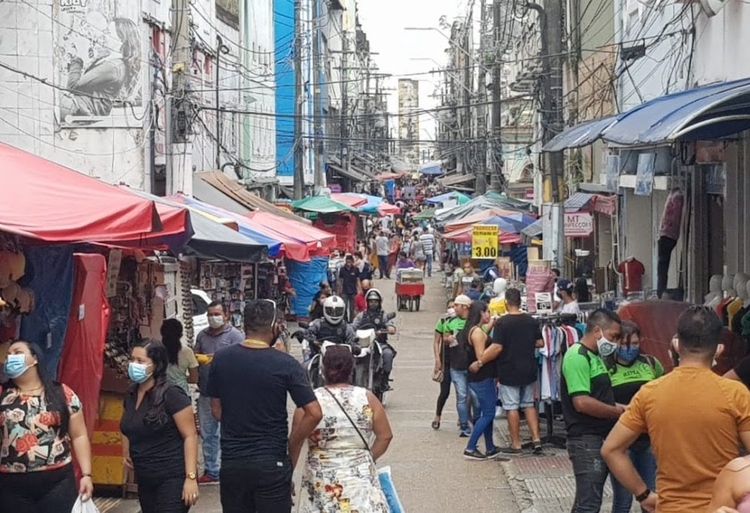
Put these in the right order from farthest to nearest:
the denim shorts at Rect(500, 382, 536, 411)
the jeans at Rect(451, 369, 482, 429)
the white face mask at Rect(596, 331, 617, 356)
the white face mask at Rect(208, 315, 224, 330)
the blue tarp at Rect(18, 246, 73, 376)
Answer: the jeans at Rect(451, 369, 482, 429)
the denim shorts at Rect(500, 382, 536, 411)
the white face mask at Rect(208, 315, 224, 330)
the blue tarp at Rect(18, 246, 73, 376)
the white face mask at Rect(596, 331, 617, 356)

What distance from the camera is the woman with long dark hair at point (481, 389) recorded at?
40.8 feet

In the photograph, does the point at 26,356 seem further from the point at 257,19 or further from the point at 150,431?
the point at 257,19

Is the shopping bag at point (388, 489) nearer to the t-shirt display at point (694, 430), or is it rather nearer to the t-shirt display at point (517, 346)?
the t-shirt display at point (694, 430)

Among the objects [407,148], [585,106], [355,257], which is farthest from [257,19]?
[407,148]

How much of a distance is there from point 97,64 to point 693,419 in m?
18.6

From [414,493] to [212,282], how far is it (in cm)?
979

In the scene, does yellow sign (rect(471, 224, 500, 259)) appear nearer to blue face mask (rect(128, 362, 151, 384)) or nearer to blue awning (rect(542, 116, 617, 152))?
blue awning (rect(542, 116, 617, 152))

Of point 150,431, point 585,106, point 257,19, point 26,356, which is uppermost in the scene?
point 257,19

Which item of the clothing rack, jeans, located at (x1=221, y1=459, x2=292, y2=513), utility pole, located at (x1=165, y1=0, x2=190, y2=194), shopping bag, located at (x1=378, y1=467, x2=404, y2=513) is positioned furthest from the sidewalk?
utility pole, located at (x1=165, y1=0, x2=190, y2=194)

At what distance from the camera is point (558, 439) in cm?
1328

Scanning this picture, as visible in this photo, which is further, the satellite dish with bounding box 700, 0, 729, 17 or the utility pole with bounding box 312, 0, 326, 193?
the utility pole with bounding box 312, 0, 326, 193

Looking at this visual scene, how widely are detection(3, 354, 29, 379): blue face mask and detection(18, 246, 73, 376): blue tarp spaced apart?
2.11 meters

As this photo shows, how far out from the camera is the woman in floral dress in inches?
265

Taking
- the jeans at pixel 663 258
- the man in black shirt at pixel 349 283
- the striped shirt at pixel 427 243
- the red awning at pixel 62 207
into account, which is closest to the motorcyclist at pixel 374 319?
the jeans at pixel 663 258
